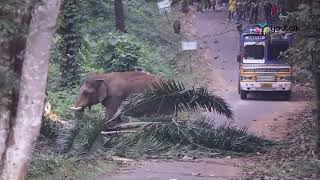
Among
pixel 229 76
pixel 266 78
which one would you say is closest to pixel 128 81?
A: pixel 266 78

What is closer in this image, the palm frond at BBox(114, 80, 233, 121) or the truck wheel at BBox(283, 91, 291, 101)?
the palm frond at BBox(114, 80, 233, 121)

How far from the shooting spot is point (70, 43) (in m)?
20.9

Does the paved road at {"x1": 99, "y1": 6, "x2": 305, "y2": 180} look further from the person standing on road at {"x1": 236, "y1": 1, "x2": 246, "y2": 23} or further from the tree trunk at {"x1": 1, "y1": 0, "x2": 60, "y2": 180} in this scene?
the tree trunk at {"x1": 1, "y1": 0, "x2": 60, "y2": 180}

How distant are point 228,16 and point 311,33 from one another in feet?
117

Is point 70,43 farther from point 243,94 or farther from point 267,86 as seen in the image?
point 267,86

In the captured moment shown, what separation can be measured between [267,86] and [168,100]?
10262mm

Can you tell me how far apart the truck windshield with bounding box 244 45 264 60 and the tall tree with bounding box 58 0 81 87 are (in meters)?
6.07

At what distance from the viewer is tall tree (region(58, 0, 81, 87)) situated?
66.5 ft

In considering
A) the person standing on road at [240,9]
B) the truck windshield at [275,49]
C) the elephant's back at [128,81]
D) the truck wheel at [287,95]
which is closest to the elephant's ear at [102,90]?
the elephant's back at [128,81]

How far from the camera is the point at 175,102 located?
13359mm

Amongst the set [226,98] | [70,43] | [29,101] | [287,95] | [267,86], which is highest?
[70,43]

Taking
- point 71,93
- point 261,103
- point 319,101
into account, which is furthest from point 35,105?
point 261,103

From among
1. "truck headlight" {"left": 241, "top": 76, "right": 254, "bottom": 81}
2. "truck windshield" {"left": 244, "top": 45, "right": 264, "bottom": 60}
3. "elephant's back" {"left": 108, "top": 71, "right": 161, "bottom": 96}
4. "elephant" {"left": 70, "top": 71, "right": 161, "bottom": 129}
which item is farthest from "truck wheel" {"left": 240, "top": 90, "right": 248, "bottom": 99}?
"elephant" {"left": 70, "top": 71, "right": 161, "bottom": 129}

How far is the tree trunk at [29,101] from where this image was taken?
6.07 m
